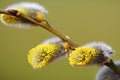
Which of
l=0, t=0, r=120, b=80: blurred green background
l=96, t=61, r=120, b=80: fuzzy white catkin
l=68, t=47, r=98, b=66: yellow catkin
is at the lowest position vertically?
l=68, t=47, r=98, b=66: yellow catkin

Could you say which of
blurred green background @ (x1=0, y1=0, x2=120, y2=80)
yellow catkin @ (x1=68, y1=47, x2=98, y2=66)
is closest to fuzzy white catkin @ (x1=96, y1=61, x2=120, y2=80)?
yellow catkin @ (x1=68, y1=47, x2=98, y2=66)

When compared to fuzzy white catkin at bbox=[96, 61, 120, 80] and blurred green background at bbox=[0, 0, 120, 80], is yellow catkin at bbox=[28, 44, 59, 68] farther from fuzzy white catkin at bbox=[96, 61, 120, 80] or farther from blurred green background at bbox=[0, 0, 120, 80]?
blurred green background at bbox=[0, 0, 120, 80]

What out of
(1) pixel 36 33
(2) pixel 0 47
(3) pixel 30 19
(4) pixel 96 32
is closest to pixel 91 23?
(4) pixel 96 32

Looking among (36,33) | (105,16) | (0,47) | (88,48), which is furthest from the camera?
(0,47)

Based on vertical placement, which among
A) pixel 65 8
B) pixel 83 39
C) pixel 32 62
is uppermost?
pixel 65 8

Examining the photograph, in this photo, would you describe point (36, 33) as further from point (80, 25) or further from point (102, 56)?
point (102, 56)

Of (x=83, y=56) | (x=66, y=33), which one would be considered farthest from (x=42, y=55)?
(x=66, y=33)
